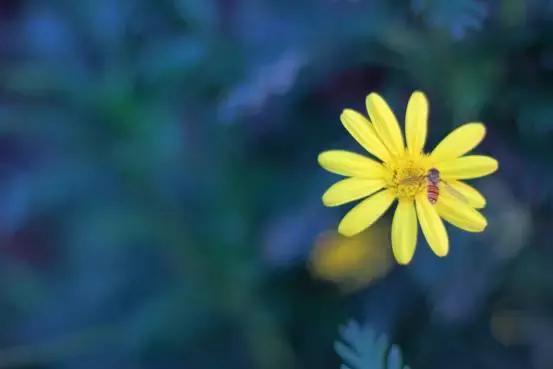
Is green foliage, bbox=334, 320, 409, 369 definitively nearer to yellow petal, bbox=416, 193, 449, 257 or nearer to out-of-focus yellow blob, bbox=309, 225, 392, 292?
yellow petal, bbox=416, 193, 449, 257

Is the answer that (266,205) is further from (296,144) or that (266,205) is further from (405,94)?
(405,94)

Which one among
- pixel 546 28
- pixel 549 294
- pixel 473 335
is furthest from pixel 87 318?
pixel 546 28

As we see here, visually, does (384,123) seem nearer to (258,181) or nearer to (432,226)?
(432,226)

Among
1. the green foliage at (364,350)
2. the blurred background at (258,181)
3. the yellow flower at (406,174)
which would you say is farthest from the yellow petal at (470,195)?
the blurred background at (258,181)

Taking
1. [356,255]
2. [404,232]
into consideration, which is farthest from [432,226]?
[356,255]

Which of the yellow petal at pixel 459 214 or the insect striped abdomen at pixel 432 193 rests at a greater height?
the insect striped abdomen at pixel 432 193

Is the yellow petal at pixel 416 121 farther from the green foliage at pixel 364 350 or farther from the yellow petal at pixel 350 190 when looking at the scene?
the green foliage at pixel 364 350

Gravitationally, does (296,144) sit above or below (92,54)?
below
